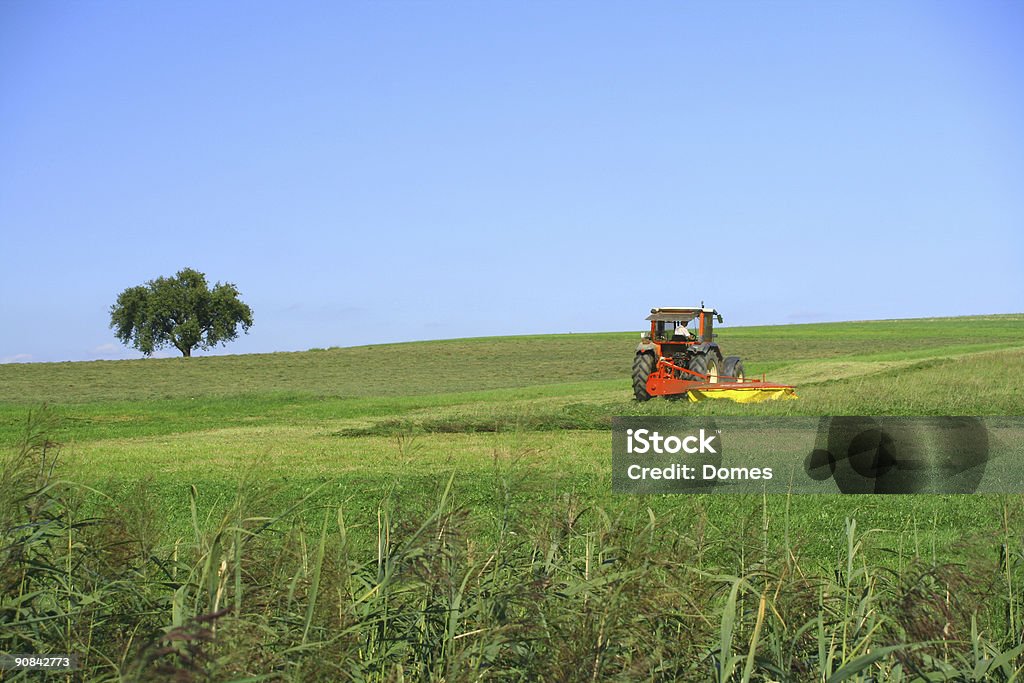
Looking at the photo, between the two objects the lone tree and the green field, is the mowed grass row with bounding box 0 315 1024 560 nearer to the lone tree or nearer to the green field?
the green field

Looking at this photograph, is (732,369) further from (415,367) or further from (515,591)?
(415,367)

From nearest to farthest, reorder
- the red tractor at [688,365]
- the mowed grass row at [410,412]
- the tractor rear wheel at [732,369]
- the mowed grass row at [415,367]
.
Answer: the mowed grass row at [410,412], the red tractor at [688,365], the tractor rear wheel at [732,369], the mowed grass row at [415,367]

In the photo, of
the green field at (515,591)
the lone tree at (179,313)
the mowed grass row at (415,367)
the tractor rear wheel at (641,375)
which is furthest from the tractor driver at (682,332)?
the lone tree at (179,313)

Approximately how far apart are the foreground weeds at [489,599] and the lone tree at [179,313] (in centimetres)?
6670

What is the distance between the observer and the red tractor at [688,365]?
2014 cm

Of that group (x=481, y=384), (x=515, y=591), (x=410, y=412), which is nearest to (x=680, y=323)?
(x=410, y=412)

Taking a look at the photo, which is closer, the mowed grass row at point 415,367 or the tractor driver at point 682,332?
the tractor driver at point 682,332

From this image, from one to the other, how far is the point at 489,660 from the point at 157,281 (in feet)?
231

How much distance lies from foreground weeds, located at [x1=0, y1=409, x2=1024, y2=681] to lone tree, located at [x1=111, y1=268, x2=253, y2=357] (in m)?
66.7

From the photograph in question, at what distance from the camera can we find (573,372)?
141ft

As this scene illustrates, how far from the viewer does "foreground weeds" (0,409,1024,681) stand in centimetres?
342

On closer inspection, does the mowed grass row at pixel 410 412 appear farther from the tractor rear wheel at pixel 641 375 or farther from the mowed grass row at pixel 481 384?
the tractor rear wheel at pixel 641 375

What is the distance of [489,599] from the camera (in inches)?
155

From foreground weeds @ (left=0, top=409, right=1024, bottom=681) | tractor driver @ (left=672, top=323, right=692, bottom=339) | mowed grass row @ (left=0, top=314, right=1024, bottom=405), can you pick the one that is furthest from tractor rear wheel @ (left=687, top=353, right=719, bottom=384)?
foreground weeds @ (left=0, top=409, right=1024, bottom=681)
